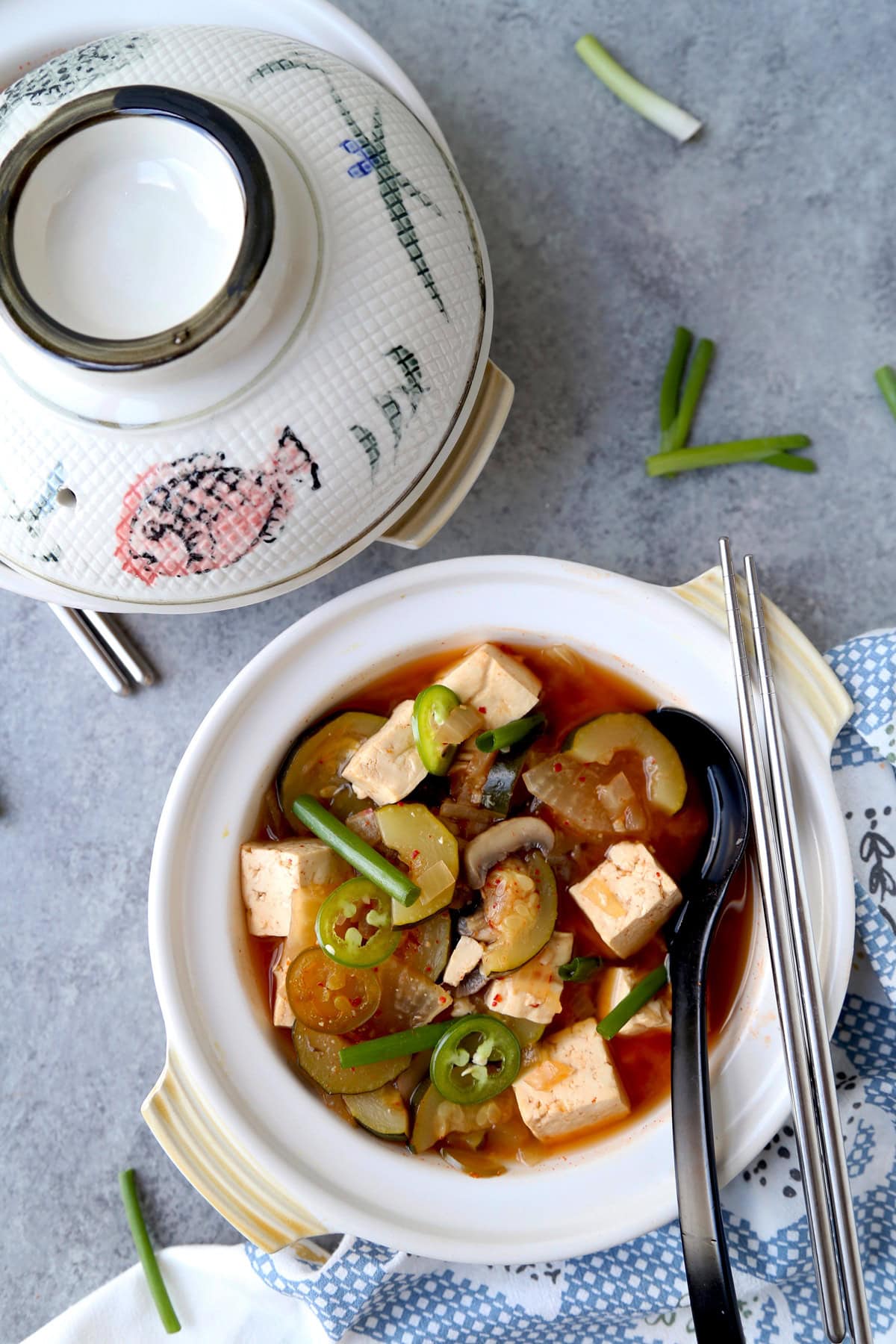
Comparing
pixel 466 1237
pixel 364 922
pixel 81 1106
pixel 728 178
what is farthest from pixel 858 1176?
pixel 728 178

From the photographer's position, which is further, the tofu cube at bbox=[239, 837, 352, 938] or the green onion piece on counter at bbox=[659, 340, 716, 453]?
the green onion piece on counter at bbox=[659, 340, 716, 453]

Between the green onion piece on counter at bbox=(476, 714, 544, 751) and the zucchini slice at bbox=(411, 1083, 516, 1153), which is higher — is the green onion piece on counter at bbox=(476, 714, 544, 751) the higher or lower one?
the higher one

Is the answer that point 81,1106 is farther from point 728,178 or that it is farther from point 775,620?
point 728,178

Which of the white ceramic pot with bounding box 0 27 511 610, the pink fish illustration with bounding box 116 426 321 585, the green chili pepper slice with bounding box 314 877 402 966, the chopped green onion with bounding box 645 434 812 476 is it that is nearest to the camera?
the white ceramic pot with bounding box 0 27 511 610

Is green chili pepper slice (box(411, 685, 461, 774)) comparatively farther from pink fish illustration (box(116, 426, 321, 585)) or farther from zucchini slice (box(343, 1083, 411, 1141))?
zucchini slice (box(343, 1083, 411, 1141))

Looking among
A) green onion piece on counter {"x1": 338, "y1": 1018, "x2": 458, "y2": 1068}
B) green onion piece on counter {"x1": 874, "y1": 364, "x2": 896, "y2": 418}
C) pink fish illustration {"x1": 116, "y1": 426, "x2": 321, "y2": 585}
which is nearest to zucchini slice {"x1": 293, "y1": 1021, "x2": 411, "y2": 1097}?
green onion piece on counter {"x1": 338, "y1": 1018, "x2": 458, "y2": 1068}

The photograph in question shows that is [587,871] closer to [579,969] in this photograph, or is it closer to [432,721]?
[579,969]
